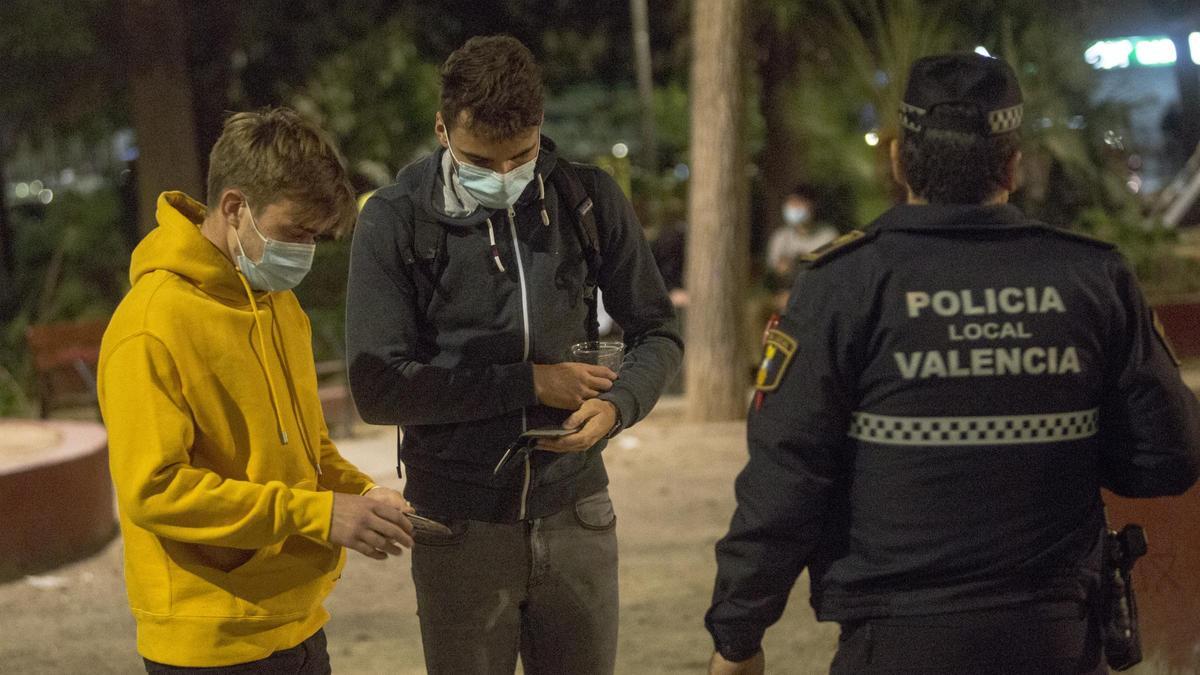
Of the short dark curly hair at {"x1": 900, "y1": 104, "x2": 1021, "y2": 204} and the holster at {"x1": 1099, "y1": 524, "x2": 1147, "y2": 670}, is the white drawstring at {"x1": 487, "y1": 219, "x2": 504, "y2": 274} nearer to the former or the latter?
the short dark curly hair at {"x1": 900, "y1": 104, "x2": 1021, "y2": 204}

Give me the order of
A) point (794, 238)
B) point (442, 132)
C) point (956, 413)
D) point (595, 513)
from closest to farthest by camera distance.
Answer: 1. point (956, 413)
2. point (442, 132)
3. point (595, 513)
4. point (794, 238)

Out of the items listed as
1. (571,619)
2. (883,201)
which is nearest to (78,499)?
(571,619)

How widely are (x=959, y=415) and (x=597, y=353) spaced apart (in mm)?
934

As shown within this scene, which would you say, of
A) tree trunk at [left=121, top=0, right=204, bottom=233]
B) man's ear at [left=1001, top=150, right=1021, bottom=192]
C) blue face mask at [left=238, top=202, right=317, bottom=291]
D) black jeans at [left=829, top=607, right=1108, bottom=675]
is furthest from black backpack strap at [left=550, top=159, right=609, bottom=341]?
tree trunk at [left=121, top=0, right=204, bottom=233]

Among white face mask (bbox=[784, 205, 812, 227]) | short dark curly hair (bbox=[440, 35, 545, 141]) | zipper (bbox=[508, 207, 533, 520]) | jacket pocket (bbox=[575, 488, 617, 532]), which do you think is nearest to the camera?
short dark curly hair (bbox=[440, 35, 545, 141])

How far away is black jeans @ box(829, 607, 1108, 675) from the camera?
7.30 feet

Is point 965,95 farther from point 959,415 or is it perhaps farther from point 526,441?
point 526,441

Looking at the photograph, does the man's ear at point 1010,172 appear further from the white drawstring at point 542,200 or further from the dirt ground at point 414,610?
the dirt ground at point 414,610

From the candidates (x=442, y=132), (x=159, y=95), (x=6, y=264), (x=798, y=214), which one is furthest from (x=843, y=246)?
(x=6, y=264)

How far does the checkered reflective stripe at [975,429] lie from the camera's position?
221 cm

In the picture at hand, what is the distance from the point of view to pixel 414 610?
21.5ft

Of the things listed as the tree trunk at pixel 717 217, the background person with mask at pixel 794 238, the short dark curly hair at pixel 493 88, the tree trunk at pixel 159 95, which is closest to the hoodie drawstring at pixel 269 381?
the short dark curly hair at pixel 493 88

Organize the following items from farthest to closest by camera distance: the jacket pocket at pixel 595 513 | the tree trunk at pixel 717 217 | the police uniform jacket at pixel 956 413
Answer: the tree trunk at pixel 717 217 → the jacket pocket at pixel 595 513 → the police uniform jacket at pixel 956 413

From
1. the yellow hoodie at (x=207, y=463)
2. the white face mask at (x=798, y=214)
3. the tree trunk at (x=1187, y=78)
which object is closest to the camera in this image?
the yellow hoodie at (x=207, y=463)
